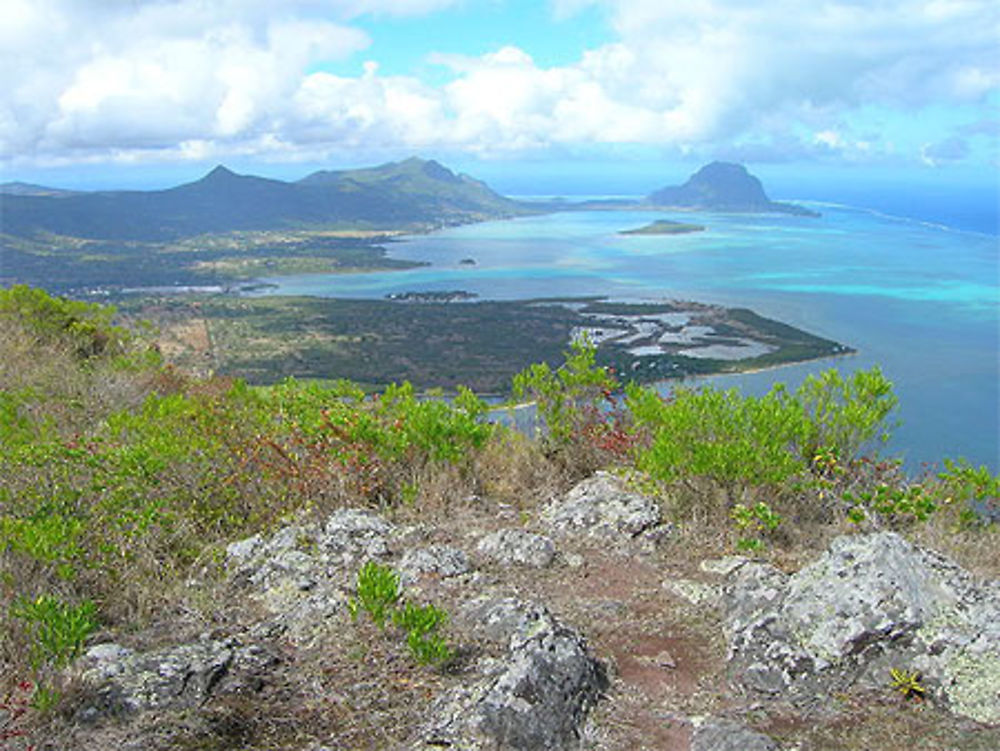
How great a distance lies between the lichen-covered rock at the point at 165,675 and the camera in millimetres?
3049

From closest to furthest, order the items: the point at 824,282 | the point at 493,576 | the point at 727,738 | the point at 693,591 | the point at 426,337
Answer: the point at 727,738 → the point at 693,591 → the point at 493,576 → the point at 426,337 → the point at 824,282

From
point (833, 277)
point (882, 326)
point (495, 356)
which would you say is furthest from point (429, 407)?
point (833, 277)

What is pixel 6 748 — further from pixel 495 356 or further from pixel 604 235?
pixel 604 235

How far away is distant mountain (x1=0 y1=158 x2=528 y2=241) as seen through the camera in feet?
399

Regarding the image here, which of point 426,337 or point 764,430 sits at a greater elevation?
point 764,430

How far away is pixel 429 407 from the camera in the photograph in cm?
607

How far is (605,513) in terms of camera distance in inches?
211

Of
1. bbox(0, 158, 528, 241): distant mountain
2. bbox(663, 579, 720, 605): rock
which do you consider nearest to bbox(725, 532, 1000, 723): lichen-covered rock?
bbox(663, 579, 720, 605): rock

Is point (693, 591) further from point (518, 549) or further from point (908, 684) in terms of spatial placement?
point (908, 684)

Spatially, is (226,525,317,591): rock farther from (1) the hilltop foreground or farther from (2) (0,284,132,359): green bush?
(2) (0,284,132,359): green bush

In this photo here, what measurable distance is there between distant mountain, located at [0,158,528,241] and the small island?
1857 inches

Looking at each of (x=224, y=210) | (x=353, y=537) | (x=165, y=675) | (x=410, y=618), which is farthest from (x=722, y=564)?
(x=224, y=210)

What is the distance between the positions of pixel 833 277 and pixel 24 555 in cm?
9543

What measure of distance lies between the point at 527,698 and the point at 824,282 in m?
90.8
